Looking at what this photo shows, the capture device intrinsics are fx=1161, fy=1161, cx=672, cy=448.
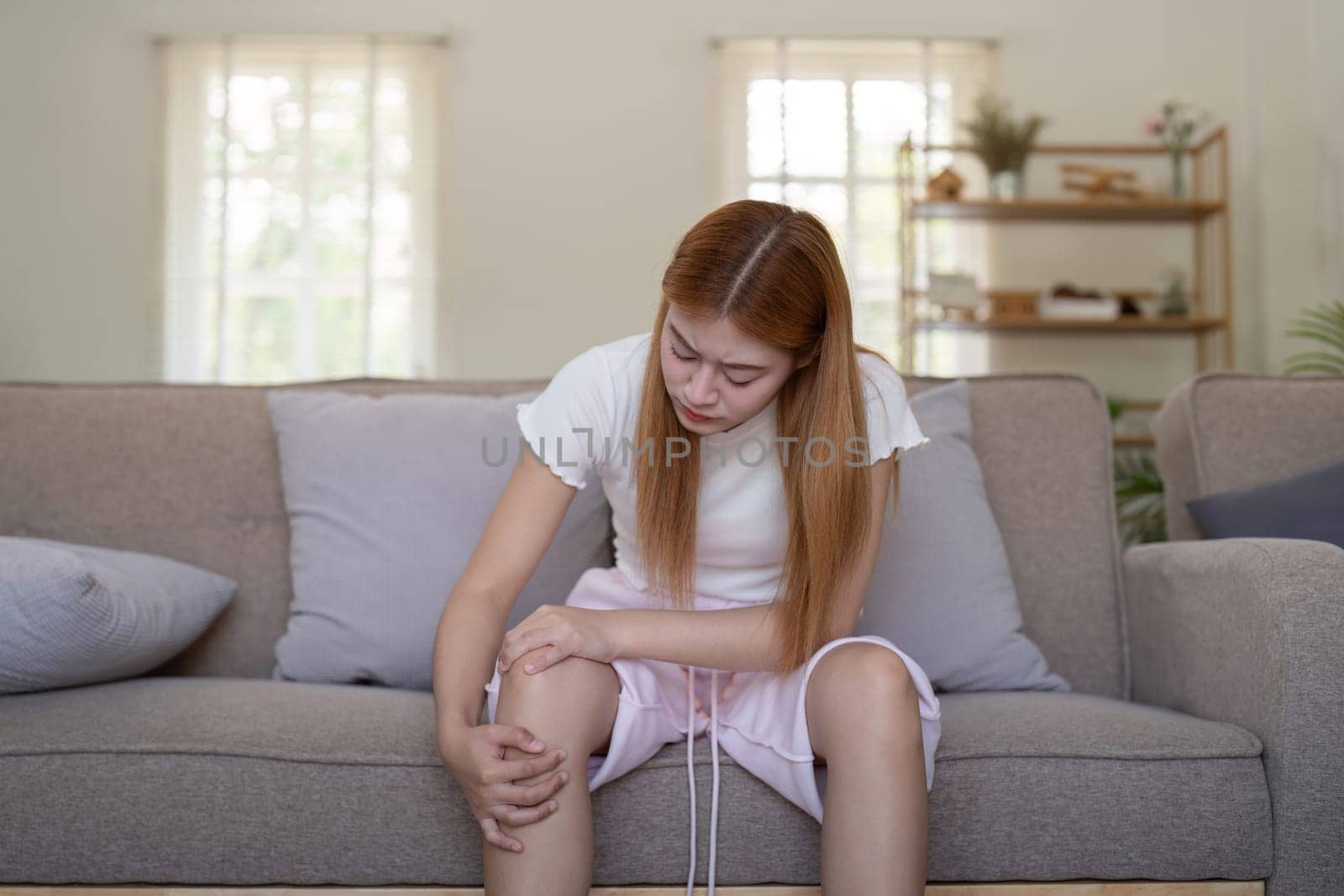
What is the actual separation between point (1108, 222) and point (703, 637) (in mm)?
4082

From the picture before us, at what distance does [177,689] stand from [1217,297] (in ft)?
14.4

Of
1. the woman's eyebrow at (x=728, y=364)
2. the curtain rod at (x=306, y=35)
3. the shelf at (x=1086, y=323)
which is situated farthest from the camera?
the curtain rod at (x=306, y=35)

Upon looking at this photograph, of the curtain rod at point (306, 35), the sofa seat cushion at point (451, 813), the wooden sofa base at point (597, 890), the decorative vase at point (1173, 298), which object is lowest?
the wooden sofa base at point (597, 890)

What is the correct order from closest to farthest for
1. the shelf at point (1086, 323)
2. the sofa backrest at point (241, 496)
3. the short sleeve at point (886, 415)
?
the short sleeve at point (886, 415) → the sofa backrest at point (241, 496) → the shelf at point (1086, 323)

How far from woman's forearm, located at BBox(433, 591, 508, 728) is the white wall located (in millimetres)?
3528

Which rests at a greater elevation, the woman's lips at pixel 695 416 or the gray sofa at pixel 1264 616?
the woman's lips at pixel 695 416

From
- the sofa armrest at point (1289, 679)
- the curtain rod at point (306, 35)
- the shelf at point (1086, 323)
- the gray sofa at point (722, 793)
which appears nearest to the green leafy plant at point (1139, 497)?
the shelf at point (1086, 323)

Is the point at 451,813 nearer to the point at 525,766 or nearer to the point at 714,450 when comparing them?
the point at 525,766

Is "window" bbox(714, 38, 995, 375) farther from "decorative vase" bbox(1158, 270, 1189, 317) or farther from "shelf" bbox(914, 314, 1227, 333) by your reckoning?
"decorative vase" bbox(1158, 270, 1189, 317)

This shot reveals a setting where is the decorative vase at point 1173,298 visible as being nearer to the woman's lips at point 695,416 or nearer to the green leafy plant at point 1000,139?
the green leafy plant at point 1000,139

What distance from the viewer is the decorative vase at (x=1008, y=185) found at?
14.7 feet

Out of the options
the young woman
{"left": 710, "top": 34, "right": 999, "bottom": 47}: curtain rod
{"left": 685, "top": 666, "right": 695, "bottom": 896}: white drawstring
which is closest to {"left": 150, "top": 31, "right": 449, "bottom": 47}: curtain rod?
{"left": 710, "top": 34, "right": 999, "bottom": 47}: curtain rod

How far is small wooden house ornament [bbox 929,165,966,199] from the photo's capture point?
175 inches

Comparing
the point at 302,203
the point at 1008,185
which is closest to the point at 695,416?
the point at 1008,185
